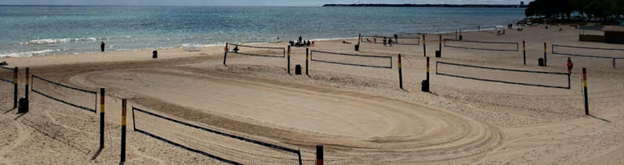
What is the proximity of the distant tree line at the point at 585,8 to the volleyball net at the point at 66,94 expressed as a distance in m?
84.8

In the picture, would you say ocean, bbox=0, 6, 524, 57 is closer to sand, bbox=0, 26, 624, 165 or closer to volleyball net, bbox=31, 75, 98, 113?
volleyball net, bbox=31, 75, 98, 113

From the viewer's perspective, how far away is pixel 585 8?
278 feet

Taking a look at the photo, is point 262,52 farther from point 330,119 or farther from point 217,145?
point 217,145

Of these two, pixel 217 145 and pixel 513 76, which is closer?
pixel 217 145

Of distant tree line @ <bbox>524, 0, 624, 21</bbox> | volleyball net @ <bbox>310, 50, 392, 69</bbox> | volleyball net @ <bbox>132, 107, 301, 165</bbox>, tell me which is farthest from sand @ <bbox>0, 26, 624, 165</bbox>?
distant tree line @ <bbox>524, 0, 624, 21</bbox>

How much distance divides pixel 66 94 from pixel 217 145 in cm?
857

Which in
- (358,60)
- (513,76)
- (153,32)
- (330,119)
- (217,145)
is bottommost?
(217,145)

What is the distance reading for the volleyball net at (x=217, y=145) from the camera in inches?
350

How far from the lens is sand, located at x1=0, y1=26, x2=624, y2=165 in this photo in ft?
30.1

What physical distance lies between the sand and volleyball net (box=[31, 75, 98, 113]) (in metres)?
0.05

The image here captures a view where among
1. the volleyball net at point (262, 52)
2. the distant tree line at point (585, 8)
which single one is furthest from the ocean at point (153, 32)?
the volleyball net at point (262, 52)

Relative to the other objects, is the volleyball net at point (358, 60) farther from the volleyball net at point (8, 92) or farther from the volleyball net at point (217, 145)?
the volleyball net at point (8, 92)

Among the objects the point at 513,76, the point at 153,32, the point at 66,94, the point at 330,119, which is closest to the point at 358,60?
the point at 513,76

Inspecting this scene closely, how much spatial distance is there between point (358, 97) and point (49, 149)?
342 inches
